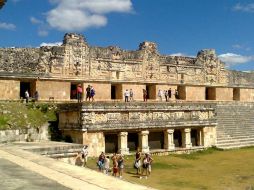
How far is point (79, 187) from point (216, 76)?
26.5 metres

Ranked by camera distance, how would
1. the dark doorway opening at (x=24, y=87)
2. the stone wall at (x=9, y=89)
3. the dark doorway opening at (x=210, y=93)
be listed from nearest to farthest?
the stone wall at (x=9, y=89)
the dark doorway opening at (x=24, y=87)
the dark doorway opening at (x=210, y=93)

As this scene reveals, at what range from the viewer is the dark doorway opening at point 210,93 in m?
32.0

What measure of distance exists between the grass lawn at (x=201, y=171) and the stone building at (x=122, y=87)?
130 cm

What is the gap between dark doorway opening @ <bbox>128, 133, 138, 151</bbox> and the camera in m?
19.2

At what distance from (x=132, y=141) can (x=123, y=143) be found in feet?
3.53

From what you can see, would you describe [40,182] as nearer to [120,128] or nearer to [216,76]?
[120,128]

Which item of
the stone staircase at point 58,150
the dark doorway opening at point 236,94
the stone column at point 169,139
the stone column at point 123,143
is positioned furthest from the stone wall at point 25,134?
the dark doorway opening at point 236,94

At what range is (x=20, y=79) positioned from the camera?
72.5 ft

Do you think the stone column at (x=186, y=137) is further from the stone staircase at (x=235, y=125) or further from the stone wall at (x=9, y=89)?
the stone wall at (x=9, y=89)

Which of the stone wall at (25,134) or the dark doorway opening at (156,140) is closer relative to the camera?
the stone wall at (25,134)

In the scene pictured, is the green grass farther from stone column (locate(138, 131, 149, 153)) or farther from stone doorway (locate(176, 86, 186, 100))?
stone doorway (locate(176, 86, 186, 100))

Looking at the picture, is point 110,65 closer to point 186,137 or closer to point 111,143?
point 186,137

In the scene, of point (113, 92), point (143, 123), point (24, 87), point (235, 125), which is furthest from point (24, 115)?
point (235, 125)

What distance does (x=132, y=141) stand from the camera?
63.5ft
